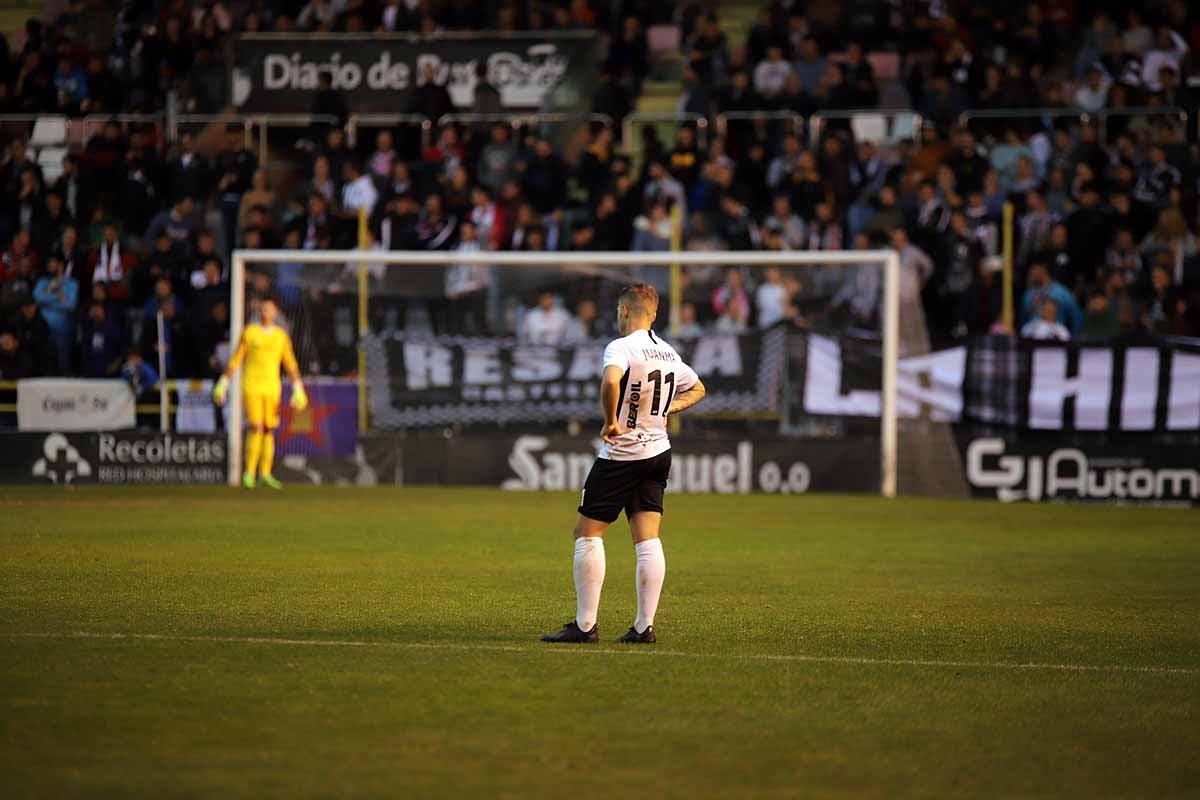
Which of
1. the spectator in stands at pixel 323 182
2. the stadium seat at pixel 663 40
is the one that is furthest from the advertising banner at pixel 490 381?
the stadium seat at pixel 663 40

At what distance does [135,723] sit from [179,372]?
637 inches

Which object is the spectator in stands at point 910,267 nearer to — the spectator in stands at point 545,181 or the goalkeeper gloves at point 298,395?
the spectator in stands at point 545,181

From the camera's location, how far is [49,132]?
26625 millimetres

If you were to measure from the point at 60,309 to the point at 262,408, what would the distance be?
13.0 feet

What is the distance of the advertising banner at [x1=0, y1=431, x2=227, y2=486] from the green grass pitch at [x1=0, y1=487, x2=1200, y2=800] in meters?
6.51

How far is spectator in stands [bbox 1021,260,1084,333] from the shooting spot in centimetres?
2114

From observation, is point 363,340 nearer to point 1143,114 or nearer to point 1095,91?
point 1095,91

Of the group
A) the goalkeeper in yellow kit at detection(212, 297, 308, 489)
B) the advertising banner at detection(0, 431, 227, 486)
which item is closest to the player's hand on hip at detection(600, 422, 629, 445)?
Result: the goalkeeper in yellow kit at detection(212, 297, 308, 489)

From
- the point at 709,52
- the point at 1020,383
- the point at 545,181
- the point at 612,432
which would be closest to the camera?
the point at 612,432

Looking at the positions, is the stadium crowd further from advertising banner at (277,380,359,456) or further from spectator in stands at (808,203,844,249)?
advertising banner at (277,380,359,456)

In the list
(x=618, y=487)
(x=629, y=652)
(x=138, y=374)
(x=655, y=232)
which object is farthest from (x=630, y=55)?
(x=629, y=652)

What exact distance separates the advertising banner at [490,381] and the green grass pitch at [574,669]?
6745mm

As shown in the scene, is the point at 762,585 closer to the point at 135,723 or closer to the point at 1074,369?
the point at 135,723

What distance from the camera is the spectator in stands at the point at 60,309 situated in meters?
22.8
